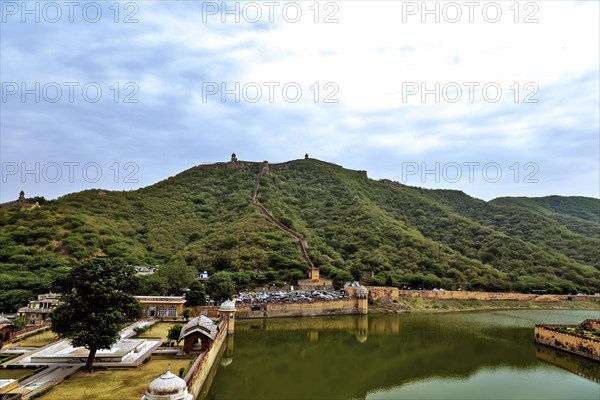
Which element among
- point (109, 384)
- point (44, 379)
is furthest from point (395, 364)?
point (44, 379)

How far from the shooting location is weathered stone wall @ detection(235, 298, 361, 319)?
131 feet

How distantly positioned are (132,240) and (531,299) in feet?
180

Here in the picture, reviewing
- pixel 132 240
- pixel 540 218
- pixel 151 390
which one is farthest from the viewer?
pixel 540 218

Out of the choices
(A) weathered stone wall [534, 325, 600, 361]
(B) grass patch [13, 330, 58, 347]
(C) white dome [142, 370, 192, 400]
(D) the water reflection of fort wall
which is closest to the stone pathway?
(C) white dome [142, 370, 192, 400]

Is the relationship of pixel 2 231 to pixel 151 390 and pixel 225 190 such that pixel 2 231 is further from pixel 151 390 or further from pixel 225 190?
pixel 151 390

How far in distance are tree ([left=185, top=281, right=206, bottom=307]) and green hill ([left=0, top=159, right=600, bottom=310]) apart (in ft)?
28.4

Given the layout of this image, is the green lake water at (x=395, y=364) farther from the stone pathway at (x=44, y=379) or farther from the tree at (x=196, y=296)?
the stone pathway at (x=44, y=379)

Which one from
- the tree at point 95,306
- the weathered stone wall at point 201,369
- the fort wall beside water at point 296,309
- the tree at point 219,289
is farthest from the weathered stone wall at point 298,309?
the tree at point 95,306

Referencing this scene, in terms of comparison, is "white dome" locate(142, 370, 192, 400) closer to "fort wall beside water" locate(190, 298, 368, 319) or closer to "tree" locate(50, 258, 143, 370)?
"tree" locate(50, 258, 143, 370)

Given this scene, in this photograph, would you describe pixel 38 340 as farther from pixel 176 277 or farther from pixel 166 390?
pixel 166 390

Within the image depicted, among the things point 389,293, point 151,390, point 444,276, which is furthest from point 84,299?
point 444,276

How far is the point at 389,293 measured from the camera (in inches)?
1893

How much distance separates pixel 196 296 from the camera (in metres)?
37.2

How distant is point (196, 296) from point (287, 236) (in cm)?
2447
